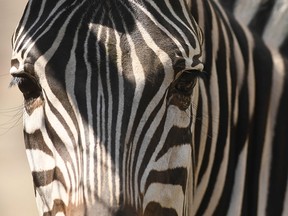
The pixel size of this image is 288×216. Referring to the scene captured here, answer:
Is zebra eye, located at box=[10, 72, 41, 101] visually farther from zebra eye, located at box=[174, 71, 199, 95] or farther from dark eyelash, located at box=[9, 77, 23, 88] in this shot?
zebra eye, located at box=[174, 71, 199, 95]

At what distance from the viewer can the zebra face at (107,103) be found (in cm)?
234

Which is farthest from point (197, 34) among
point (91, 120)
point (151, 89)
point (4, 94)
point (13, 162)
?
point (4, 94)

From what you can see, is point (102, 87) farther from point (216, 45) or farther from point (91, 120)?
point (216, 45)

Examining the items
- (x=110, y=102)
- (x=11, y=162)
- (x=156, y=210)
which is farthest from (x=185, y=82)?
(x=11, y=162)

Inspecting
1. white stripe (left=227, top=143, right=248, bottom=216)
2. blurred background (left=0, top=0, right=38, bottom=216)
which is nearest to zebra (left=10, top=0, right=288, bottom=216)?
white stripe (left=227, top=143, right=248, bottom=216)

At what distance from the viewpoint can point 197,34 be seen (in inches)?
106

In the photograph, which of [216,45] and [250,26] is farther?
[250,26]

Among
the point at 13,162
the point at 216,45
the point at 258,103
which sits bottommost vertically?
the point at 13,162

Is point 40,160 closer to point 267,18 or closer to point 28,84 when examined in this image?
point 28,84

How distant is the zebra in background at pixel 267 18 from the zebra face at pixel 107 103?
684 mm

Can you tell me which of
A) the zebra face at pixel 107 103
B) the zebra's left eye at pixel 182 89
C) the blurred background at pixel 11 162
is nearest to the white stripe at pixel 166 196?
the zebra face at pixel 107 103

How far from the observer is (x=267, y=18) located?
10.6 ft

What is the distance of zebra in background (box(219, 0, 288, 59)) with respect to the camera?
10.5 ft

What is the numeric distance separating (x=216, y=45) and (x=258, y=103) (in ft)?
0.91
